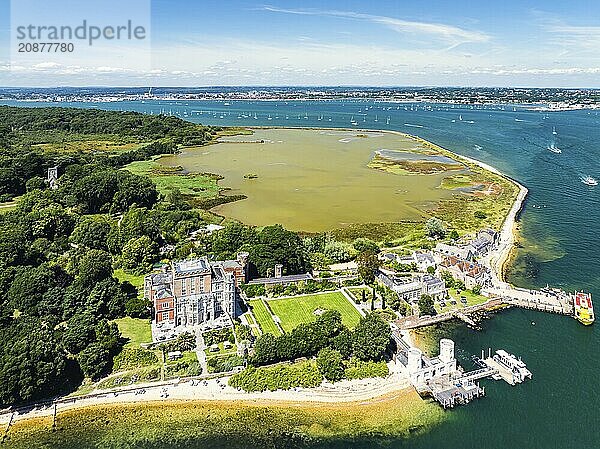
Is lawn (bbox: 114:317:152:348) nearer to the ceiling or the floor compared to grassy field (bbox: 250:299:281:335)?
nearer to the floor

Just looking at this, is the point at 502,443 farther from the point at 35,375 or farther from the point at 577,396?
the point at 35,375

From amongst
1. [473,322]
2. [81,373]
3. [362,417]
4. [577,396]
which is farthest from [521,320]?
[81,373]

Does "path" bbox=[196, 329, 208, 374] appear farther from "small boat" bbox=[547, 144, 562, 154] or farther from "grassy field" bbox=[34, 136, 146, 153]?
"small boat" bbox=[547, 144, 562, 154]

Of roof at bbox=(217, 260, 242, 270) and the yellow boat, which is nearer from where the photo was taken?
the yellow boat

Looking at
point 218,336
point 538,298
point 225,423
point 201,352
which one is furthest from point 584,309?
point 201,352

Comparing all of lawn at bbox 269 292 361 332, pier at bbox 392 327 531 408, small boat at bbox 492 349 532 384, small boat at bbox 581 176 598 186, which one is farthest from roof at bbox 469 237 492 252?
small boat at bbox 581 176 598 186

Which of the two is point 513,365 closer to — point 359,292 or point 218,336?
point 359,292

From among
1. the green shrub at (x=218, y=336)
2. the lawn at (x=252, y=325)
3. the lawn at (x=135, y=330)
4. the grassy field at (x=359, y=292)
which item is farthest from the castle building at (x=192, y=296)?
the grassy field at (x=359, y=292)
